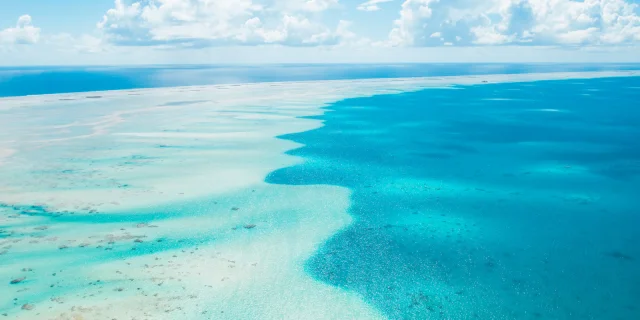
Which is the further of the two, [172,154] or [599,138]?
[599,138]

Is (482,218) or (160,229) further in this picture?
(482,218)

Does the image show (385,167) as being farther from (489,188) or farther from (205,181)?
(205,181)

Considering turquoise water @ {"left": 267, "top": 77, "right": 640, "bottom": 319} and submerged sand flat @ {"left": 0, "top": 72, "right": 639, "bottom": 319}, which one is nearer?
submerged sand flat @ {"left": 0, "top": 72, "right": 639, "bottom": 319}

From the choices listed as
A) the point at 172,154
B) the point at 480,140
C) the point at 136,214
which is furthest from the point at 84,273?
the point at 480,140

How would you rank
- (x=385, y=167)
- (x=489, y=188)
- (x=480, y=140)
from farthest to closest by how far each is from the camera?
1. (x=480, y=140)
2. (x=385, y=167)
3. (x=489, y=188)
